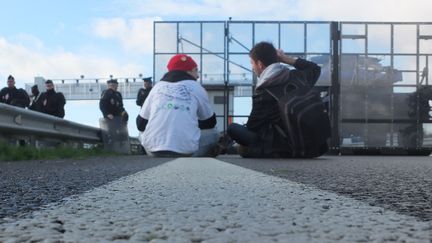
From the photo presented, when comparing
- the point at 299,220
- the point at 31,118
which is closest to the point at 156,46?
the point at 31,118

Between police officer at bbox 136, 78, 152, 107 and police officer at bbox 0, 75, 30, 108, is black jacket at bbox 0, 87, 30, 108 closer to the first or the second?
police officer at bbox 0, 75, 30, 108

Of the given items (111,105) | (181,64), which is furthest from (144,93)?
(181,64)

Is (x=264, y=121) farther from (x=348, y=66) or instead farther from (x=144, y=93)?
(x=348, y=66)

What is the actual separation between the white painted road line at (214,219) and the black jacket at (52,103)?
32.3 feet

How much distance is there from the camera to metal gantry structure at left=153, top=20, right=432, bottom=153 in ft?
40.1

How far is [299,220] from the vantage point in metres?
1.41

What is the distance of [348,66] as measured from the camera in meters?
12.4

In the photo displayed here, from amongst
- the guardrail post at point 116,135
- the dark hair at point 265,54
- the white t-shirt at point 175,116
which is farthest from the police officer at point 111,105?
the dark hair at point 265,54

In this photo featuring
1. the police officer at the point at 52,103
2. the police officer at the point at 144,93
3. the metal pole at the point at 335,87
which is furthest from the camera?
the metal pole at the point at 335,87

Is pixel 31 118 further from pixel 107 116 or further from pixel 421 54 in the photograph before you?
pixel 421 54

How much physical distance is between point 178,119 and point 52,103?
592 centimetres

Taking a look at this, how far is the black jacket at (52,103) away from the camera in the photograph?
11562mm

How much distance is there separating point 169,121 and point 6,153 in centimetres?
177

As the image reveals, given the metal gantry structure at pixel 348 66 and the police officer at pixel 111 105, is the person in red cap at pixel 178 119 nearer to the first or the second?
the police officer at pixel 111 105
